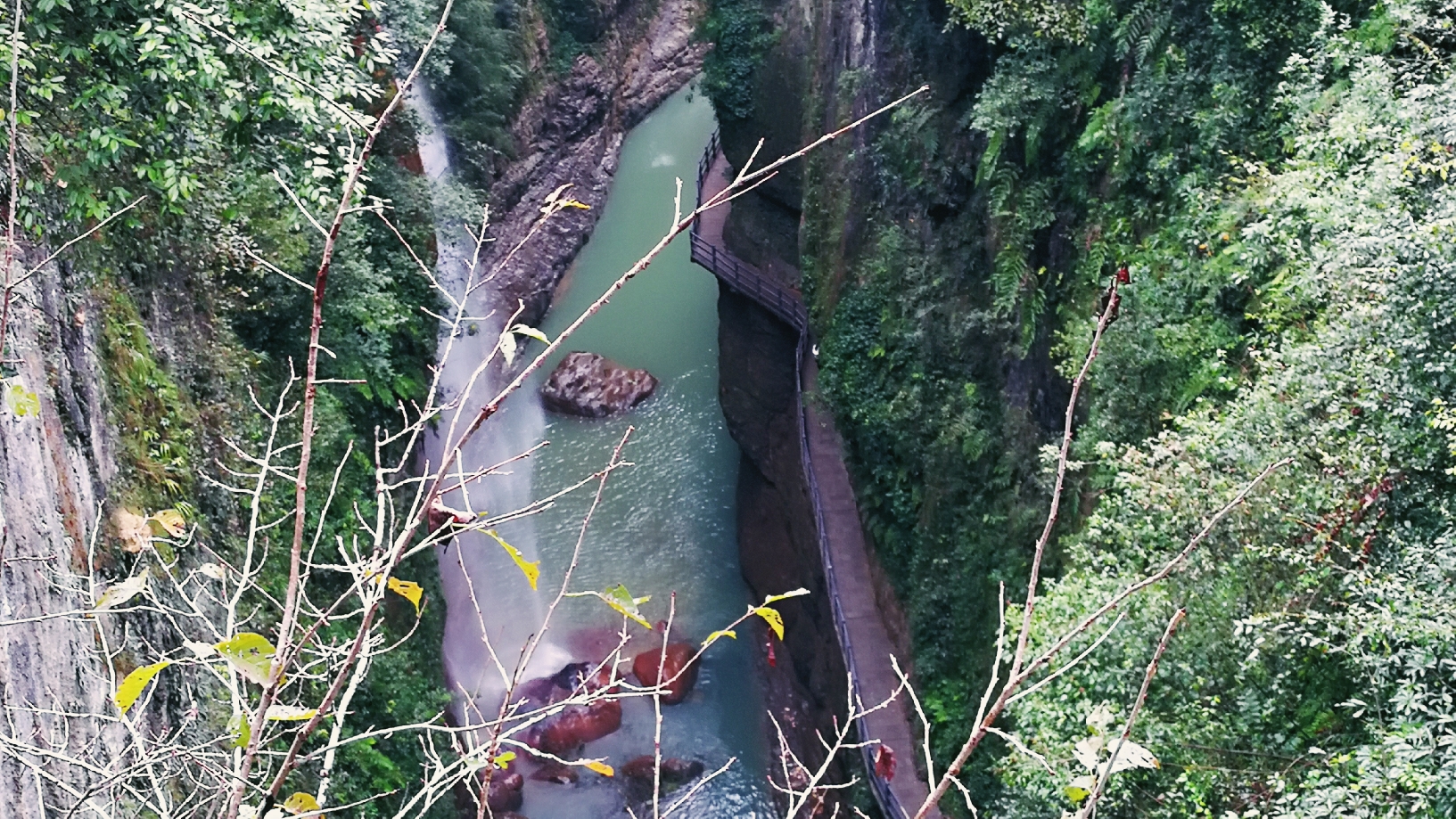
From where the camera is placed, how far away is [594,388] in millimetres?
23781

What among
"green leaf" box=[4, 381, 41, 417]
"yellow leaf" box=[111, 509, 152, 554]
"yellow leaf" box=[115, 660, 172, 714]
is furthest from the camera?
"yellow leaf" box=[111, 509, 152, 554]

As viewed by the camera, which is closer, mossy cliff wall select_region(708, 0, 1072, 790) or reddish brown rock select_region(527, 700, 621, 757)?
mossy cliff wall select_region(708, 0, 1072, 790)

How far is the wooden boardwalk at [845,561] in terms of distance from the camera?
13062 millimetres

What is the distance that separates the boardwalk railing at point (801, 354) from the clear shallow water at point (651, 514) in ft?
9.91

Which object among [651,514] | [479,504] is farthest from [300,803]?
[479,504]

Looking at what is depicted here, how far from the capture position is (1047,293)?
1173 centimetres

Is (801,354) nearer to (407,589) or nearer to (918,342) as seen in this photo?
(918,342)

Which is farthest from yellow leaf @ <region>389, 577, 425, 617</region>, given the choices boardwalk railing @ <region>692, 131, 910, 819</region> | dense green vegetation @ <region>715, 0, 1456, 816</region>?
boardwalk railing @ <region>692, 131, 910, 819</region>

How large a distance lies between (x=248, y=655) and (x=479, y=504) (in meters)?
20.0

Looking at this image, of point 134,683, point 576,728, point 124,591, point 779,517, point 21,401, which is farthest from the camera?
point 779,517

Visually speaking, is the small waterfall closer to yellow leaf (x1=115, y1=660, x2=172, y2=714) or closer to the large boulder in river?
the large boulder in river

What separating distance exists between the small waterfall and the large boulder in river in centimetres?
78

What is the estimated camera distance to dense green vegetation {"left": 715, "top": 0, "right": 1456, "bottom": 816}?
226 inches

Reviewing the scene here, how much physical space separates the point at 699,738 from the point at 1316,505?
13626 mm
